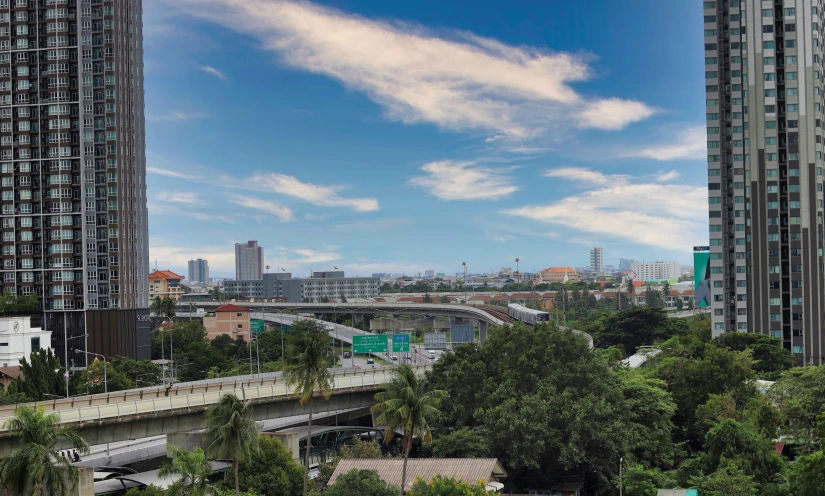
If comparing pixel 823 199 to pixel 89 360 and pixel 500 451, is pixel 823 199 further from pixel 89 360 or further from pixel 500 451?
pixel 89 360

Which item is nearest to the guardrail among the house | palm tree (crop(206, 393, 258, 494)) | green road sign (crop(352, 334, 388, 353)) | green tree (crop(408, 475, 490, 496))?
palm tree (crop(206, 393, 258, 494))

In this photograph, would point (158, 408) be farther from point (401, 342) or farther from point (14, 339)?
point (14, 339)

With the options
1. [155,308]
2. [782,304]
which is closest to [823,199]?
[782,304]

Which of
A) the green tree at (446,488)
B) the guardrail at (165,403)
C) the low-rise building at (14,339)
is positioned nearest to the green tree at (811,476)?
the green tree at (446,488)

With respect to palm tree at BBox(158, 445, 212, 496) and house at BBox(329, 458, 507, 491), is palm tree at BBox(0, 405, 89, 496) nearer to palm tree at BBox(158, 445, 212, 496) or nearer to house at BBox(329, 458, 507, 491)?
A: palm tree at BBox(158, 445, 212, 496)

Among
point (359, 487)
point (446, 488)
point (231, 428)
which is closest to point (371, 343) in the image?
point (359, 487)

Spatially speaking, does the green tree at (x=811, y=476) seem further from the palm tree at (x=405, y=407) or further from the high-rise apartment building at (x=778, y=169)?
the high-rise apartment building at (x=778, y=169)
